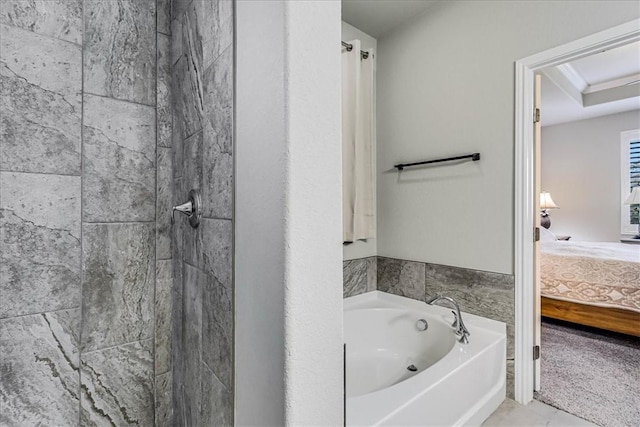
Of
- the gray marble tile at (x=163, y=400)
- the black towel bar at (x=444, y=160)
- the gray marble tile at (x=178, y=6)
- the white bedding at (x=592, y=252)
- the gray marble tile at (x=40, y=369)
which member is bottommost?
the gray marble tile at (x=163, y=400)

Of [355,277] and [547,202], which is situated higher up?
[547,202]

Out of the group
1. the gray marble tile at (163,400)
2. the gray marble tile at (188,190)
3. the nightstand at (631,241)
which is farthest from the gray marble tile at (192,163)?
the nightstand at (631,241)

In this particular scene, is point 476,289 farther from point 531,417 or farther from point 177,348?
point 177,348

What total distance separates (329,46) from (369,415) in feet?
4.03

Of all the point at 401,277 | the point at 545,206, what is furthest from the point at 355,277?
the point at 545,206

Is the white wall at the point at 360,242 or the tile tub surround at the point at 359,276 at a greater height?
the white wall at the point at 360,242

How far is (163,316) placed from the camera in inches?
52.6

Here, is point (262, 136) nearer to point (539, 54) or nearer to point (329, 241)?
point (329, 241)

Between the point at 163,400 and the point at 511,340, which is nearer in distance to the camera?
the point at 163,400

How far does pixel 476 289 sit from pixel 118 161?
2.07 meters

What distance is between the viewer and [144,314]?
1.29m

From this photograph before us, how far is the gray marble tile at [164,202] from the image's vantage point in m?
1.33

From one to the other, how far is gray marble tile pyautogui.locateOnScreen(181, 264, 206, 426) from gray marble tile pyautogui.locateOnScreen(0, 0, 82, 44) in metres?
0.91

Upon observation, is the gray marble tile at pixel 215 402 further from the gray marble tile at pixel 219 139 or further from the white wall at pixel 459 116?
the white wall at pixel 459 116
